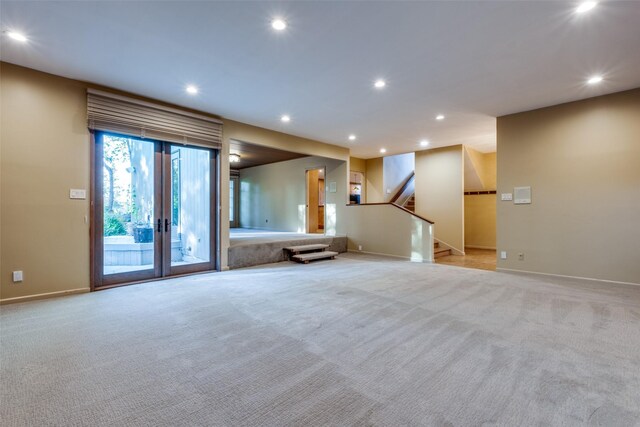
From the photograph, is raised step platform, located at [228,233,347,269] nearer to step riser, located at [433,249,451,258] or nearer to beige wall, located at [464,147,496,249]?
step riser, located at [433,249,451,258]

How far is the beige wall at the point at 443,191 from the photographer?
8.02 meters

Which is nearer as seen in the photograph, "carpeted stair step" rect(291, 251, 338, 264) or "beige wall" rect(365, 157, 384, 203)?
"carpeted stair step" rect(291, 251, 338, 264)

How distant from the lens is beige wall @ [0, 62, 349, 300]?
3.57 m

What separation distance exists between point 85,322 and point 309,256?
4221 mm

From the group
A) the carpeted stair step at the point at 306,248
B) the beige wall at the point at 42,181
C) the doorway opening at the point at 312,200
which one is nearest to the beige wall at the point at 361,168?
the doorway opening at the point at 312,200

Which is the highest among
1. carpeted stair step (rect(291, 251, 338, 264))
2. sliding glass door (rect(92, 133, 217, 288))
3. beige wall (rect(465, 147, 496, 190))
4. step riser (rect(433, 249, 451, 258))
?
beige wall (rect(465, 147, 496, 190))

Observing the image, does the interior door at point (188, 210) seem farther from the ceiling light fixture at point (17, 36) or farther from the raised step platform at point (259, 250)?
the ceiling light fixture at point (17, 36)

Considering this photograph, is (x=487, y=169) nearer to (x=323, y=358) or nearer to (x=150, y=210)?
(x=323, y=358)

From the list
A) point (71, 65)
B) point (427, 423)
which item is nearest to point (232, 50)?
point (71, 65)

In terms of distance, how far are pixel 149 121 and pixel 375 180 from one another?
7415 millimetres

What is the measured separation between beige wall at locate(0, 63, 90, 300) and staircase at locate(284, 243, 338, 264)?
3.74 meters

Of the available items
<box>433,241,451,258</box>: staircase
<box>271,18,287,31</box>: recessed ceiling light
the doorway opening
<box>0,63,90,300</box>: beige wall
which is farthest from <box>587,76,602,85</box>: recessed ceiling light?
<box>0,63,90,300</box>: beige wall

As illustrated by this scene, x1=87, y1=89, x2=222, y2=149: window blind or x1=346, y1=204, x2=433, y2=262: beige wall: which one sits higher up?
x1=87, y1=89, x2=222, y2=149: window blind

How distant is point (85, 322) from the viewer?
3029mm
